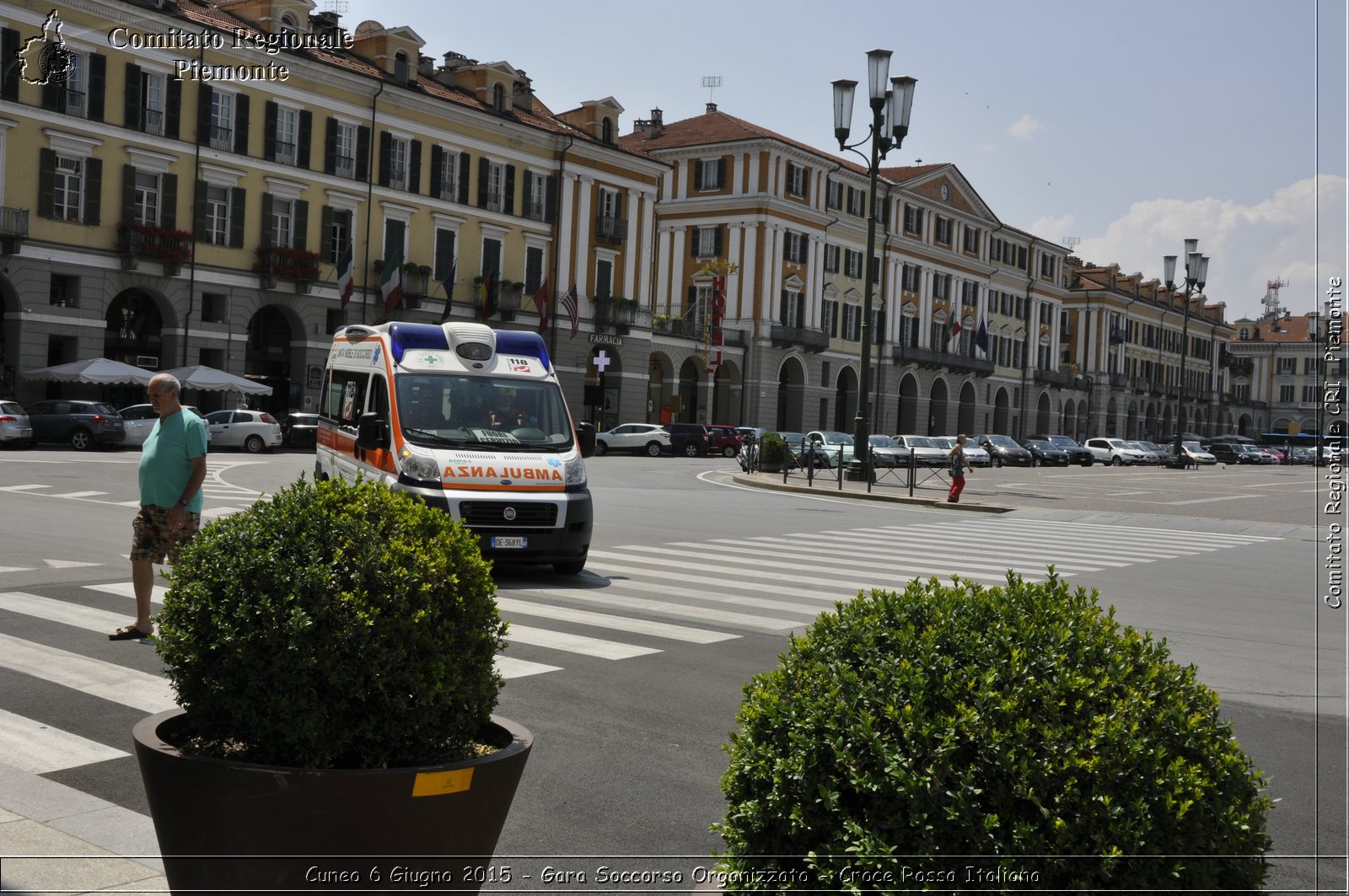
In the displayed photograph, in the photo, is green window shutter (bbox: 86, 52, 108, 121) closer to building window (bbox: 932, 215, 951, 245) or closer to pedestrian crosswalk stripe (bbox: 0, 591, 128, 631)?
pedestrian crosswalk stripe (bbox: 0, 591, 128, 631)

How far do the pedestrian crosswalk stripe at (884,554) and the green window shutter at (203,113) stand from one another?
31676 millimetres

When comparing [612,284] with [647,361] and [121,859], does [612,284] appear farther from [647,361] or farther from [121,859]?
[121,859]

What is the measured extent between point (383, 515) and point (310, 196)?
46557mm

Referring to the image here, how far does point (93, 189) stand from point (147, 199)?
196 cm

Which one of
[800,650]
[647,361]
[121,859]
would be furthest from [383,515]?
[647,361]

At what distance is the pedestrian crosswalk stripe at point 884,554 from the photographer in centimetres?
1602

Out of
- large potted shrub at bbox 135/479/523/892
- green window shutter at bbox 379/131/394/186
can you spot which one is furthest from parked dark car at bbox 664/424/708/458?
large potted shrub at bbox 135/479/523/892

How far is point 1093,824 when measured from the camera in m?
2.51

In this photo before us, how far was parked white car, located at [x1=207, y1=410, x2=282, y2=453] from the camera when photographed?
1629 inches

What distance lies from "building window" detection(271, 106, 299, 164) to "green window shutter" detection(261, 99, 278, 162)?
0.11 m

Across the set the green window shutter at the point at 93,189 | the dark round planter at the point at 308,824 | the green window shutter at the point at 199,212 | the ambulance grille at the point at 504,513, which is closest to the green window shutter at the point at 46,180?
the green window shutter at the point at 93,189

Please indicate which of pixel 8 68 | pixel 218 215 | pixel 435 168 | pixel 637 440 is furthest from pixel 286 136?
pixel 637 440

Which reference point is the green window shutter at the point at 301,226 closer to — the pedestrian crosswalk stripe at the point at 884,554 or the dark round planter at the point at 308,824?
the pedestrian crosswalk stripe at the point at 884,554

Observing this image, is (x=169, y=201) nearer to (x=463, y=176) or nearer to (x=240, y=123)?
(x=240, y=123)
